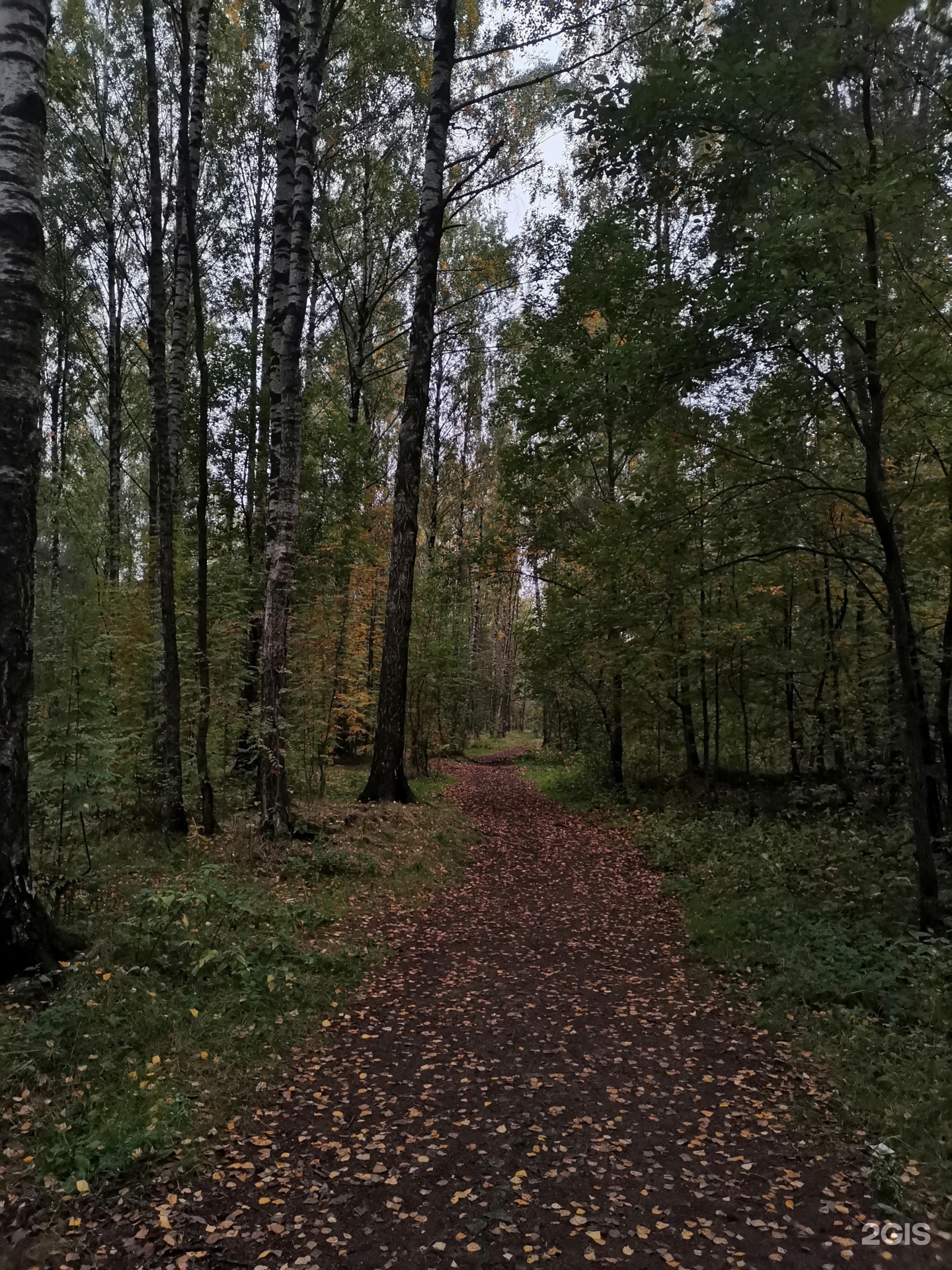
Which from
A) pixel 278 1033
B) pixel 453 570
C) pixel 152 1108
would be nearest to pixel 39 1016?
pixel 152 1108

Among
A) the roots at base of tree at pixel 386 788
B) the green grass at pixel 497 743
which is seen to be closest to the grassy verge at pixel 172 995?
the roots at base of tree at pixel 386 788

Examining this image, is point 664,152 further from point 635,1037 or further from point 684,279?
point 635,1037

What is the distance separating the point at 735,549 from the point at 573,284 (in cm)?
688

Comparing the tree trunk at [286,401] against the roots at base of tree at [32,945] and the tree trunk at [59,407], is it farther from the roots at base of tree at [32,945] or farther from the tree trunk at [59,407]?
the tree trunk at [59,407]

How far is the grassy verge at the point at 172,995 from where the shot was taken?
3.46 meters

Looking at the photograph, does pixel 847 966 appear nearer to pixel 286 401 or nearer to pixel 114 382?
pixel 286 401

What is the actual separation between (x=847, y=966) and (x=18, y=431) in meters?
7.33

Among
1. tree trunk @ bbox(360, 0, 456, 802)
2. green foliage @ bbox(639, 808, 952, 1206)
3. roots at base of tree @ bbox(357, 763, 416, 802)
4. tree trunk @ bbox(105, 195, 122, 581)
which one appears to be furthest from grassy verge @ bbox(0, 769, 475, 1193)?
tree trunk @ bbox(105, 195, 122, 581)

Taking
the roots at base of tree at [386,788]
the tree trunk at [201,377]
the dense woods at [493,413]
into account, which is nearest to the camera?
the dense woods at [493,413]

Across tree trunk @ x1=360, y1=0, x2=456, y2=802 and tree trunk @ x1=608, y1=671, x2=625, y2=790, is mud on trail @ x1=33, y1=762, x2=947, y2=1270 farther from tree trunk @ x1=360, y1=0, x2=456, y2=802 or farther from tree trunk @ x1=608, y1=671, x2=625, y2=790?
tree trunk @ x1=608, y1=671, x2=625, y2=790

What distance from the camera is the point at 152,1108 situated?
364 centimetres

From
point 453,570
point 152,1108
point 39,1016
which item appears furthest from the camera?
point 453,570

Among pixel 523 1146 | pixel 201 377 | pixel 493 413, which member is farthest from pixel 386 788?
pixel 493 413

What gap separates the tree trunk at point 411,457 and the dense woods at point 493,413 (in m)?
0.07
